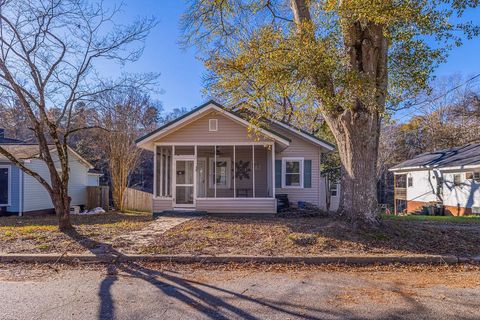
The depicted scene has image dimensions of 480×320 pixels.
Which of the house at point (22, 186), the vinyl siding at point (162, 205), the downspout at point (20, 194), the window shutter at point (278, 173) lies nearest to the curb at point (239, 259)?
the vinyl siding at point (162, 205)

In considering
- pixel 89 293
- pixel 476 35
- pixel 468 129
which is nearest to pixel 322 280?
pixel 89 293

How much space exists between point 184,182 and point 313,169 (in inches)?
236

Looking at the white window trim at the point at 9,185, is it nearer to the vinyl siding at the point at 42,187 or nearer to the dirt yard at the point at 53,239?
the vinyl siding at the point at 42,187

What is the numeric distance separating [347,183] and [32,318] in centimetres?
713

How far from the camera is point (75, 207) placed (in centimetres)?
2080

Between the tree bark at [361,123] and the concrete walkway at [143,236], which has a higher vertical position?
the tree bark at [361,123]

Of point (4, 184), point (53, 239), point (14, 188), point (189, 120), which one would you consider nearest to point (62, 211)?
point (53, 239)

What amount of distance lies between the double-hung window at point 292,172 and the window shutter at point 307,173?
0.45ft

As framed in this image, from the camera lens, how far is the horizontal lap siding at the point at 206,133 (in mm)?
13242

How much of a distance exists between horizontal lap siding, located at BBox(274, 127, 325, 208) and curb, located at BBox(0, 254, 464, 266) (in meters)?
9.02

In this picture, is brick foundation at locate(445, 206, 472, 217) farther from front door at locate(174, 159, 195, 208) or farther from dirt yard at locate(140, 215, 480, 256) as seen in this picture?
front door at locate(174, 159, 195, 208)

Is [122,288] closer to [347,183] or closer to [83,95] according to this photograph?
[347,183]

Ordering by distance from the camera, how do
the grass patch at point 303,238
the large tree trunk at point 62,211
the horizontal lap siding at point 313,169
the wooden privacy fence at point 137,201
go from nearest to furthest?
the grass patch at point 303,238 < the large tree trunk at point 62,211 < the horizontal lap siding at point 313,169 < the wooden privacy fence at point 137,201

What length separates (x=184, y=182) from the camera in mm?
13695
